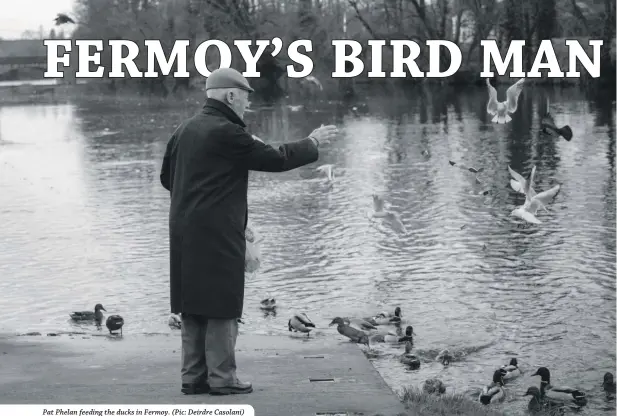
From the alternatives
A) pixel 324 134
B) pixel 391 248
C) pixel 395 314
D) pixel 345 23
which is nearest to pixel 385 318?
pixel 395 314

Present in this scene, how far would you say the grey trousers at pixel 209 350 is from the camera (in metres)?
6.39

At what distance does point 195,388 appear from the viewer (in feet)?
21.7

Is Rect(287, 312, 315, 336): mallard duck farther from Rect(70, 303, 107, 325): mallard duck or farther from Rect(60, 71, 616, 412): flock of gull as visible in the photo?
Rect(70, 303, 107, 325): mallard duck

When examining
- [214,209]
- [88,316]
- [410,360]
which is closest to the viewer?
[214,209]

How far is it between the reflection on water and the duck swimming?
0.57 ft

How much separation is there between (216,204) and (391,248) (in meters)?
13.2

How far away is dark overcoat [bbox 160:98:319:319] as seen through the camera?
6.25m

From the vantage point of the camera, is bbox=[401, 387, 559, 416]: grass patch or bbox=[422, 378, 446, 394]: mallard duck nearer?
bbox=[401, 387, 559, 416]: grass patch

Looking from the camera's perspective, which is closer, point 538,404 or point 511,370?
point 538,404

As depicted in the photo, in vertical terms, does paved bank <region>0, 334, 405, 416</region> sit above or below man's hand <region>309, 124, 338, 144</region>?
below

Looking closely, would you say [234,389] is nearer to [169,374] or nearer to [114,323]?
[169,374]

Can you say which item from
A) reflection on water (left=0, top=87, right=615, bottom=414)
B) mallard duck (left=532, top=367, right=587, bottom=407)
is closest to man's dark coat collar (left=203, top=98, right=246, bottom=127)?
mallard duck (left=532, top=367, right=587, bottom=407)

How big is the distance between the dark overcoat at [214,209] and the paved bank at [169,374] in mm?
619

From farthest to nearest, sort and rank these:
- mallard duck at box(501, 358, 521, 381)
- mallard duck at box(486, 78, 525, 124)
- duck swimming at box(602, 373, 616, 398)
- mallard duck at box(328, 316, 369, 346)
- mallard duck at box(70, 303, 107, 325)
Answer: mallard duck at box(486, 78, 525, 124)
mallard duck at box(70, 303, 107, 325)
mallard duck at box(328, 316, 369, 346)
mallard duck at box(501, 358, 521, 381)
duck swimming at box(602, 373, 616, 398)
